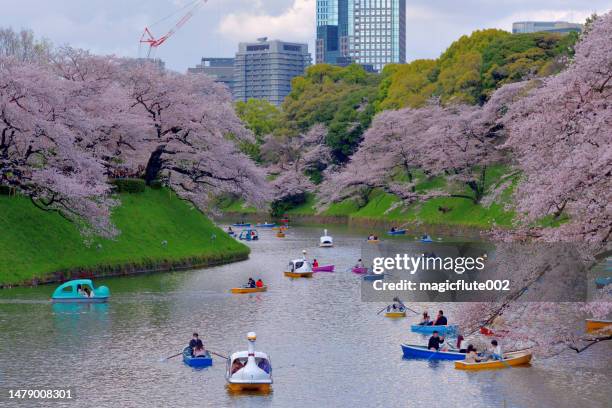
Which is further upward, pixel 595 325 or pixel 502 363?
pixel 595 325

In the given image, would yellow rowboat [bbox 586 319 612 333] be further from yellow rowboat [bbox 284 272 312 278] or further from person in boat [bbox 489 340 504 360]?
yellow rowboat [bbox 284 272 312 278]

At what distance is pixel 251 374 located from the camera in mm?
33875

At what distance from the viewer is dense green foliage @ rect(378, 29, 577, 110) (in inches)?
A: 4109

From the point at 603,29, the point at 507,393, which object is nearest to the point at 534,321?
the point at 507,393

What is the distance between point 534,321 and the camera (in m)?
29.0

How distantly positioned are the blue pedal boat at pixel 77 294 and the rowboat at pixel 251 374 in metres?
19.7

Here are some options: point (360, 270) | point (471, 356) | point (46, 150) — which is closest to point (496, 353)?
point (471, 356)

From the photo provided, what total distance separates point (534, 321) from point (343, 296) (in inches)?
1129

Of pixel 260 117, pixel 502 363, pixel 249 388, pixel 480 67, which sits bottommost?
pixel 249 388

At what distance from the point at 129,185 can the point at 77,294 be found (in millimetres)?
25159

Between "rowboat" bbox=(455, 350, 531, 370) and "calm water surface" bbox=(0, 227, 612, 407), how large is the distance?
46 cm

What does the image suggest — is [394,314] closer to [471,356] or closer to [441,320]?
[441,320]

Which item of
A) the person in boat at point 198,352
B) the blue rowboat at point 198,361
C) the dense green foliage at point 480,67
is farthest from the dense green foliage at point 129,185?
the dense green foliage at point 480,67

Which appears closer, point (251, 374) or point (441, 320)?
point (251, 374)
